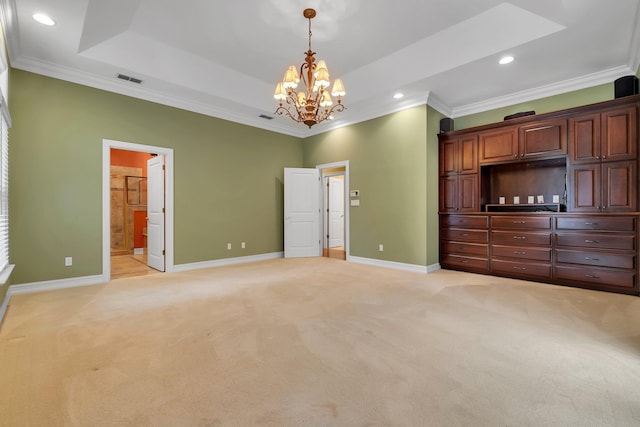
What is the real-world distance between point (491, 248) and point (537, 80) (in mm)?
2749

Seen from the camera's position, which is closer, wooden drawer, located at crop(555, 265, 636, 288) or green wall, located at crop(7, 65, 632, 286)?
wooden drawer, located at crop(555, 265, 636, 288)

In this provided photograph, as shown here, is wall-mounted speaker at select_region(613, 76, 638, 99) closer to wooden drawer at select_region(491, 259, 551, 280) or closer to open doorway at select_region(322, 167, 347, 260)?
wooden drawer at select_region(491, 259, 551, 280)

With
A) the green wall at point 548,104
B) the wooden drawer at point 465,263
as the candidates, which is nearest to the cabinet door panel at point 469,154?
the green wall at point 548,104

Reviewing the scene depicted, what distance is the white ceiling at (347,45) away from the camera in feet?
10.8

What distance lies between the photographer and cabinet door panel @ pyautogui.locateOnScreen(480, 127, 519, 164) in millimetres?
4648

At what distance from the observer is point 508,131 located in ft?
15.4

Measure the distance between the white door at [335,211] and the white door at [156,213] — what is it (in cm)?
454

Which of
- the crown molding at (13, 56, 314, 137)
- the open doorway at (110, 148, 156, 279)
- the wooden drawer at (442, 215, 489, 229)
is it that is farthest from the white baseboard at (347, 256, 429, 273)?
the open doorway at (110, 148, 156, 279)

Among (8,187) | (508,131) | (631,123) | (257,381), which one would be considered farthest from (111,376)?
(631,123)

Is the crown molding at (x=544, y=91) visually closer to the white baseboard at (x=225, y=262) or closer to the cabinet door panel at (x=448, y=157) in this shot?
the cabinet door panel at (x=448, y=157)

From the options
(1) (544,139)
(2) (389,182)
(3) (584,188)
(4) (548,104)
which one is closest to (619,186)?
(3) (584,188)

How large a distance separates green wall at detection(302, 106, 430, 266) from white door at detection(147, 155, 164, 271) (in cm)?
361

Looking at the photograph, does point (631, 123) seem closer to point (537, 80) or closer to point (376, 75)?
point (537, 80)

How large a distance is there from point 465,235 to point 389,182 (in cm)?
167
